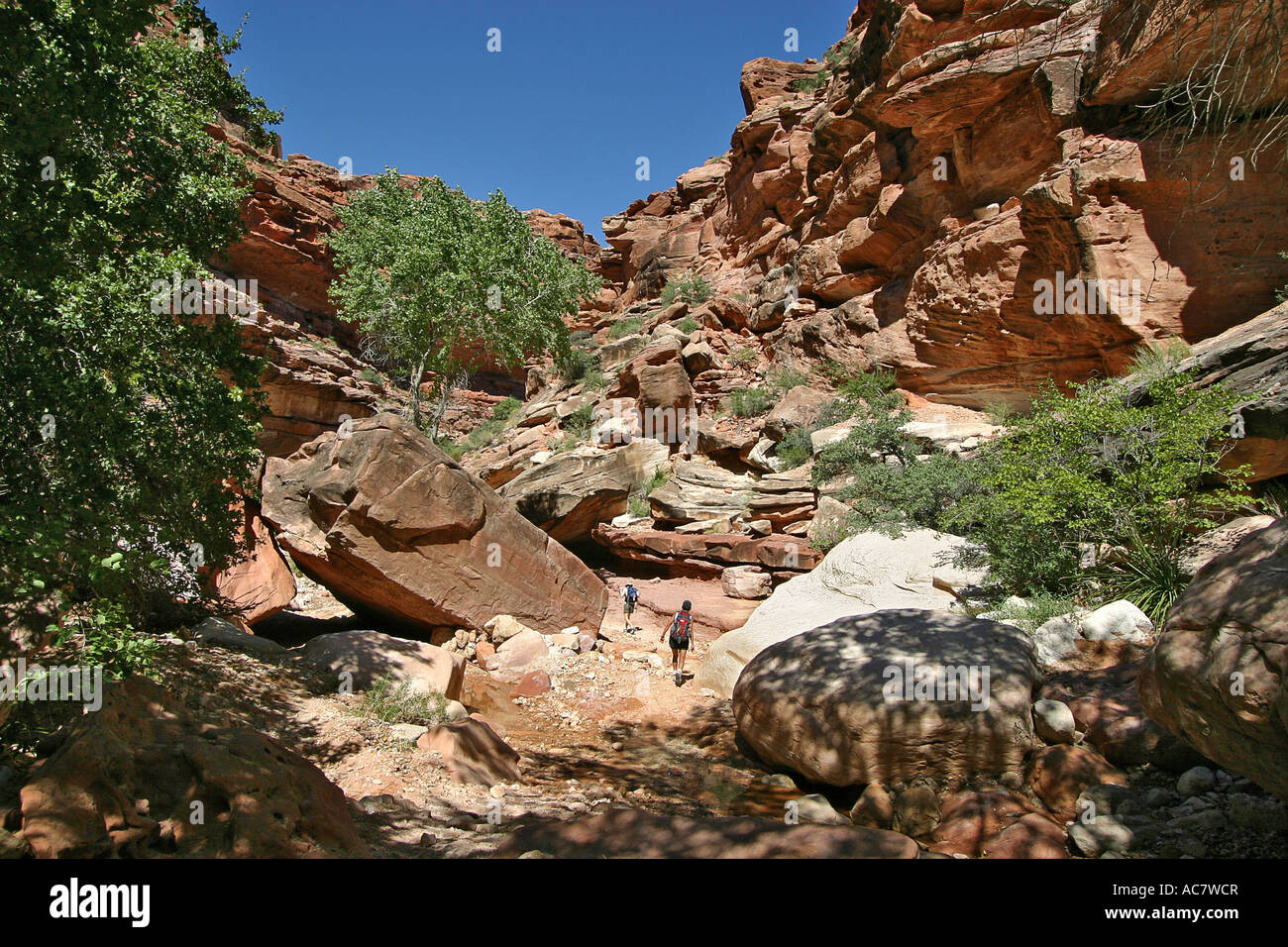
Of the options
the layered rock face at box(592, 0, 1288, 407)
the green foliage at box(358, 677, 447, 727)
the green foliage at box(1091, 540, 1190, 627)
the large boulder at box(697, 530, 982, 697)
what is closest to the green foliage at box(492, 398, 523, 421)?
the layered rock face at box(592, 0, 1288, 407)

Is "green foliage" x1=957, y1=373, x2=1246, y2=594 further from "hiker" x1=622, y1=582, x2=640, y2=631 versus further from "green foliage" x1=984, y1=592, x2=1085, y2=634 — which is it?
"hiker" x1=622, y1=582, x2=640, y2=631

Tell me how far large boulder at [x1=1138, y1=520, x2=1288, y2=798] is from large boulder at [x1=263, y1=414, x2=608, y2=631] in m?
9.38

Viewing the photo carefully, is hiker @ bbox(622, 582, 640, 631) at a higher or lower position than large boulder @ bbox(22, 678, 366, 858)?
lower

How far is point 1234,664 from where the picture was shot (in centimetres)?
320

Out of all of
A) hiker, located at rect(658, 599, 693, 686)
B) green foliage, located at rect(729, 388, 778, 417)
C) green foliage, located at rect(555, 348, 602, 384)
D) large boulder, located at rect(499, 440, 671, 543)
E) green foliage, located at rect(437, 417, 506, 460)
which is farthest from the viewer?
green foliage, located at rect(555, 348, 602, 384)

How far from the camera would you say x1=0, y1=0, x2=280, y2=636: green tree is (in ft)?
13.1

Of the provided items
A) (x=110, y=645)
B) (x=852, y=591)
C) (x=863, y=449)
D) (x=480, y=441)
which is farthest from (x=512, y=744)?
(x=480, y=441)

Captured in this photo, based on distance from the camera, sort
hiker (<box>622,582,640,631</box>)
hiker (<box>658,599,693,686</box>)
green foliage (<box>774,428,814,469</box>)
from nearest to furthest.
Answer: hiker (<box>658,599,693,686</box>), hiker (<box>622,582,640,631</box>), green foliage (<box>774,428,814,469</box>)

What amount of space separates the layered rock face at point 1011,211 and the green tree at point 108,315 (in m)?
9.44

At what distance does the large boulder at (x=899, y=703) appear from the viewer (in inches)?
211

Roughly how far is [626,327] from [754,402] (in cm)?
1229

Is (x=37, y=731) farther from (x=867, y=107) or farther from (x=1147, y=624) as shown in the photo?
(x=867, y=107)

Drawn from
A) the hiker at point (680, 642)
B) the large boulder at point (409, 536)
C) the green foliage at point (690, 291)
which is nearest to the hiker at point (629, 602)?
the large boulder at point (409, 536)
